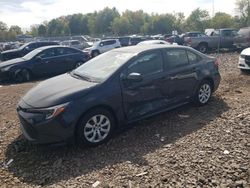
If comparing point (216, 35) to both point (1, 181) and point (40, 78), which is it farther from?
point (1, 181)

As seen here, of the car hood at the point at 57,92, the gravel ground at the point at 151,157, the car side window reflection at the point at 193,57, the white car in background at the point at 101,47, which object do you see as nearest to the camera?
the gravel ground at the point at 151,157

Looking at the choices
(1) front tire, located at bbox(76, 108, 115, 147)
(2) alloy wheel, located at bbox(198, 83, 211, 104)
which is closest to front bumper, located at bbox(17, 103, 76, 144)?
(1) front tire, located at bbox(76, 108, 115, 147)

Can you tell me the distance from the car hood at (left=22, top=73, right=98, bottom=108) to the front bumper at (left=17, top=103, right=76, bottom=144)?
0.22 metres

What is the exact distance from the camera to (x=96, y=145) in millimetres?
5043

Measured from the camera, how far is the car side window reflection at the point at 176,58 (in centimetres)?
618

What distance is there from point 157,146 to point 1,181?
95.1 inches

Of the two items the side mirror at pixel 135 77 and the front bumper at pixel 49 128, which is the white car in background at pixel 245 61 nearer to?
the side mirror at pixel 135 77

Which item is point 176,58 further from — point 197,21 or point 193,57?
point 197,21

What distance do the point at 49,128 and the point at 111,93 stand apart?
3.90 ft

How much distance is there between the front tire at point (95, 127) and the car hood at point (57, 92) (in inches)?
15.5

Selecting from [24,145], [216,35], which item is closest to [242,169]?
[24,145]

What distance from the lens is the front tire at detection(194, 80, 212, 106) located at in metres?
6.79

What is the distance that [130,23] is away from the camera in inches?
3383

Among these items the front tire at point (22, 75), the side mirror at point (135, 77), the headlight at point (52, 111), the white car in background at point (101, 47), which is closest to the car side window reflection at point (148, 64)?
the side mirror at point (135, 77)
